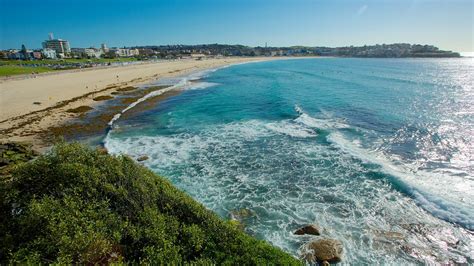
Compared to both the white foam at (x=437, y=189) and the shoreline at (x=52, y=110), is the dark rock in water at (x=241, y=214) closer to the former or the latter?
the white foam at (x=437, y=189)

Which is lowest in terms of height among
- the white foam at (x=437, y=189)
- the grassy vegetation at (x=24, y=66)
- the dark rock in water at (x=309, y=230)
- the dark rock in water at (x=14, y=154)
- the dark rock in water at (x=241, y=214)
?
the dark rock in water at (x=241, y=214)

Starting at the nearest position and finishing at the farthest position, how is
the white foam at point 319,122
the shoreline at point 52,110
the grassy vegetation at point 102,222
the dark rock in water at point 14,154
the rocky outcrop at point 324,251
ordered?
the grassy vegetation at point 102,222, the rocky outcrop at point 324,251, the dark rock in water at point 14,154, the shoreline at point 52,110, the white foam at point 319,122

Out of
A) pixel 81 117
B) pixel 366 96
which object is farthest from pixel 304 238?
pixel 366 96

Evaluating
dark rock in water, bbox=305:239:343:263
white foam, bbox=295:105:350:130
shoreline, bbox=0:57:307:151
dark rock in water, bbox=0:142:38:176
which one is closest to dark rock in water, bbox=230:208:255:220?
dark rock in water, bbox=305:239:343:263

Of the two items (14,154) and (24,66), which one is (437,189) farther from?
(24,66)

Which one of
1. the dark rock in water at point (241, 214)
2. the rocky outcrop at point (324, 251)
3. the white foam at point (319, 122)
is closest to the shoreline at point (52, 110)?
the dark rock in water at point (241, 214)

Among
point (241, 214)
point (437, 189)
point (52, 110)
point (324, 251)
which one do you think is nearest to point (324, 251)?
point (324, 251)

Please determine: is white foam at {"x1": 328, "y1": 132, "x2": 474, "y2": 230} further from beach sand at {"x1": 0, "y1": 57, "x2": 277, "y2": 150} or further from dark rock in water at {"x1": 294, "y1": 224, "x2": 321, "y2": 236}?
beach sand at {"x1": 0, "y1": 57, "x2": 277, "y2": 150}

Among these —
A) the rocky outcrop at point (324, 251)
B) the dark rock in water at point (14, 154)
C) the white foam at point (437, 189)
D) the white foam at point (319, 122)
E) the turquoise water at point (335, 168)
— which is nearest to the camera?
the rocky outcrop at point (324, 251)
